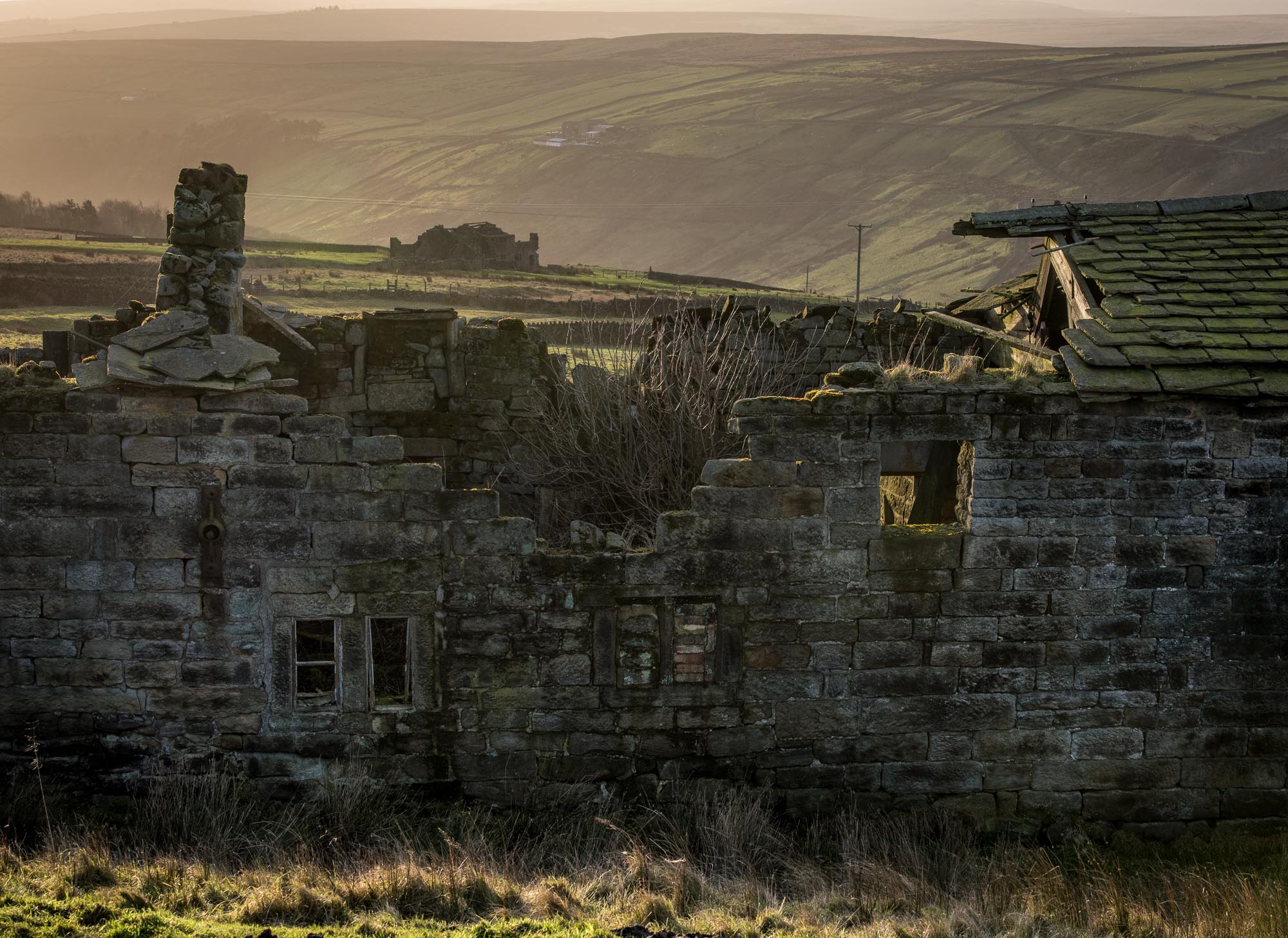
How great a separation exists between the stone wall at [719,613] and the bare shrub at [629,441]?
10.7ft

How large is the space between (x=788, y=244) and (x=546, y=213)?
32.2m

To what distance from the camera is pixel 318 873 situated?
7.21 m

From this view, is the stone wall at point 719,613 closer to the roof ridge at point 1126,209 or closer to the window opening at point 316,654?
the window opening at point 316,654

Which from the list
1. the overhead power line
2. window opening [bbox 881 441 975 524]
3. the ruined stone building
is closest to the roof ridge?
the ruined stone building

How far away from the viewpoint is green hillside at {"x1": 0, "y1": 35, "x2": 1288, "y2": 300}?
101188mm

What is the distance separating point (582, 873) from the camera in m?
7.49

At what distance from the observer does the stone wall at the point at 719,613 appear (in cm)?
809

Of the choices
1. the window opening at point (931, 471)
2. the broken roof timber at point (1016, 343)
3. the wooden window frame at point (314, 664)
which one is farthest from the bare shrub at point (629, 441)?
the wooden window frame at point (314, 664)

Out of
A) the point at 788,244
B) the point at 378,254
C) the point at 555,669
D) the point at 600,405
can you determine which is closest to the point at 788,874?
the point at 555,669

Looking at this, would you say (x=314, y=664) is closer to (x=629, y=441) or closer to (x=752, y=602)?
(x=752, y=602)

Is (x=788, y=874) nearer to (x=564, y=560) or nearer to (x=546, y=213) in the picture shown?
(x=564, y=560)

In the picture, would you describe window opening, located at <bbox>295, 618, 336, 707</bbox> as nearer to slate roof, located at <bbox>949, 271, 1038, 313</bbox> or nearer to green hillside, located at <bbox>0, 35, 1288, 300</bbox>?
slate roof, located at <bbox>949, 271, 1038, 313</bbox>

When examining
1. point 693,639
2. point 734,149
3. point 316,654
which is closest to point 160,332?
point 316,654

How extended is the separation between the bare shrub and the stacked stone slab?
3.53 m
